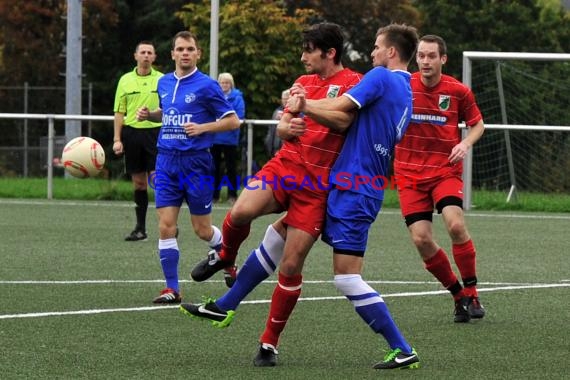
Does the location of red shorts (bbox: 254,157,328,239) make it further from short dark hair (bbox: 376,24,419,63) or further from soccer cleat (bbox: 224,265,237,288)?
soccer cleat (bbox: 224,265,237,288)

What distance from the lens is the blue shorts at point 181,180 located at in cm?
976

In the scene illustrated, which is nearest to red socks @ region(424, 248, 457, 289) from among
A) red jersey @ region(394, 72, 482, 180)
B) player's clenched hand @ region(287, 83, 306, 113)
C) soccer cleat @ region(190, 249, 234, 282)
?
red jersey @ region(394, 72, 482, 180)

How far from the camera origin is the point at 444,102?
9148mm

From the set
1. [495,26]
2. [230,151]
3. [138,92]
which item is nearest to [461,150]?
[138,92]

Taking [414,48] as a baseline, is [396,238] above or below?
below

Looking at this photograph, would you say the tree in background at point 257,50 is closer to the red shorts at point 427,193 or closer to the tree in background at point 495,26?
the tree in background at point 495,26

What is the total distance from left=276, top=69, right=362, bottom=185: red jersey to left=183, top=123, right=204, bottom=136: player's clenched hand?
2.42 metres

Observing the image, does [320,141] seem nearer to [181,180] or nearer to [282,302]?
[282,302]

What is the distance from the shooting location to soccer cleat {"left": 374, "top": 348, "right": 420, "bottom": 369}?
6.88 metres

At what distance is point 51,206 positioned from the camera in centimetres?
1934

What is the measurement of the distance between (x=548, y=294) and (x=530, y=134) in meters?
10.5

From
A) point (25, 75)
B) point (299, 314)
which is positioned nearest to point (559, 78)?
point (299, 314)

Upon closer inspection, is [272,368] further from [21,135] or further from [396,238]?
[21,135]

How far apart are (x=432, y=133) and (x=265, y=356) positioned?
269cm
